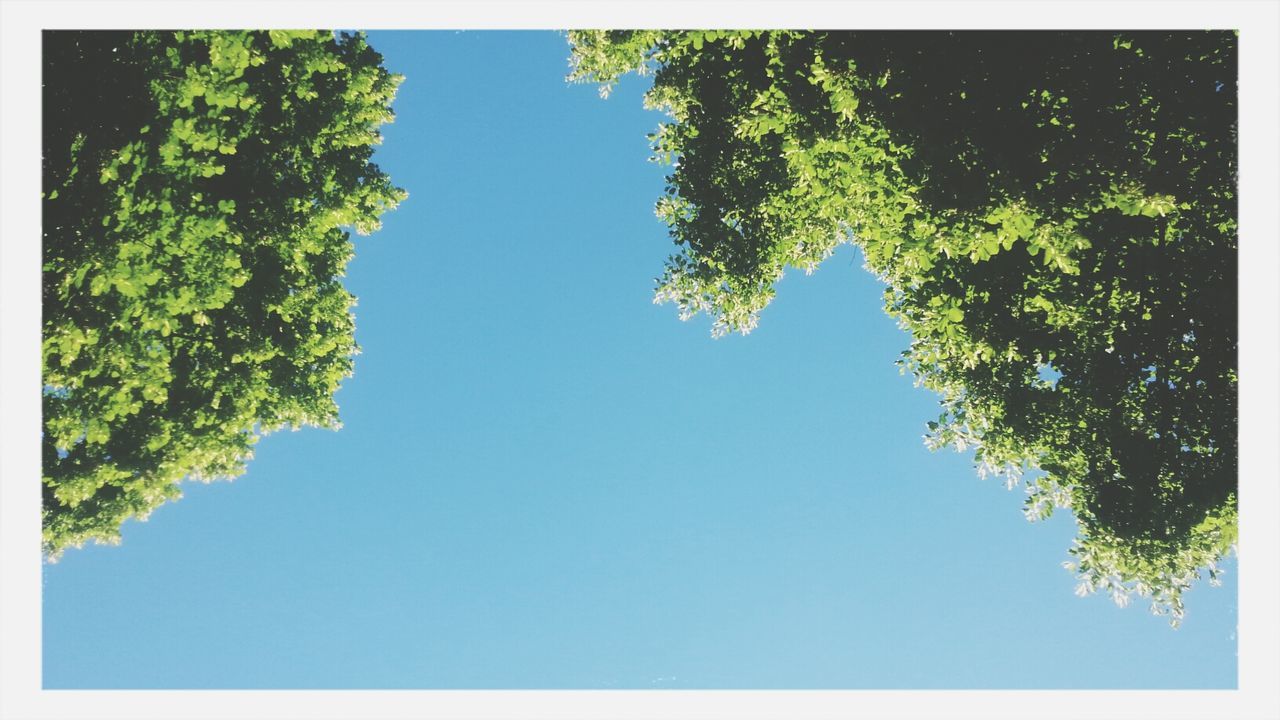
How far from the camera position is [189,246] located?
396 inches

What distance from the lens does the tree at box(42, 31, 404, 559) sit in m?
9.06

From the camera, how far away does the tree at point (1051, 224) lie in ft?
28.5

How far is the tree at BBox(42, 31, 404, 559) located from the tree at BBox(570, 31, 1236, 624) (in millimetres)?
7212

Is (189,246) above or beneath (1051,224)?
above

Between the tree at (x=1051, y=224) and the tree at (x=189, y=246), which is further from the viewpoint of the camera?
the tree at (x=189, y=246)

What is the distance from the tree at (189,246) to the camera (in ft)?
29.7

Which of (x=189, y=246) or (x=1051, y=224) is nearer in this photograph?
(x=1051, y=224)

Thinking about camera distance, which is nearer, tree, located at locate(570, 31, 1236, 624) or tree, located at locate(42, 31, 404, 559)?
tree, located at locate(570, 31, 1236, 624)

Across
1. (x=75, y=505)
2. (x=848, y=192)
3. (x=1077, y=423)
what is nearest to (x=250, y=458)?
(x=75, y=505)

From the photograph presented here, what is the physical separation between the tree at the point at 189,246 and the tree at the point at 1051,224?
7212 mm

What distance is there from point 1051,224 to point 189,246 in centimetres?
1435

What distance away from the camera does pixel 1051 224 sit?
8.80m
